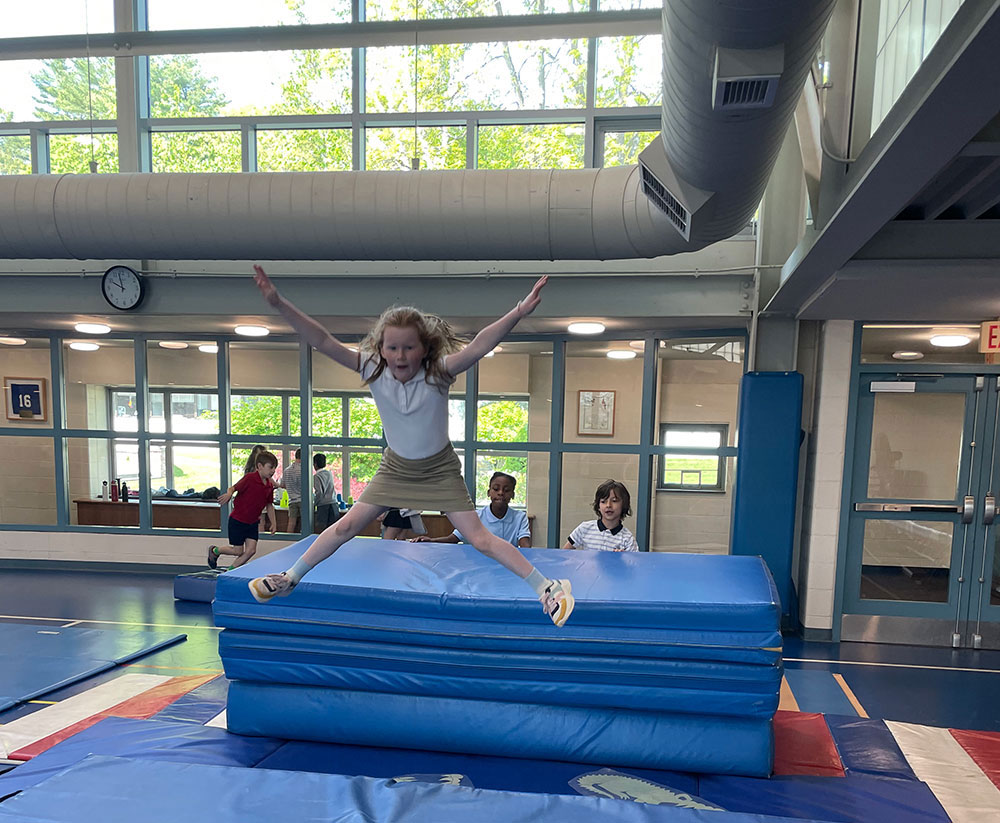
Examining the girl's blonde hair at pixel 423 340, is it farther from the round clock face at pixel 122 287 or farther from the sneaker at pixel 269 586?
the round clock face at pixel 122 287

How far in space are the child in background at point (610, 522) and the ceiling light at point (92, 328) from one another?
226 inches

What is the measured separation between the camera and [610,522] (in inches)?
177

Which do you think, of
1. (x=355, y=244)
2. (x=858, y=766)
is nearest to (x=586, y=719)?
(x=858, y=766)

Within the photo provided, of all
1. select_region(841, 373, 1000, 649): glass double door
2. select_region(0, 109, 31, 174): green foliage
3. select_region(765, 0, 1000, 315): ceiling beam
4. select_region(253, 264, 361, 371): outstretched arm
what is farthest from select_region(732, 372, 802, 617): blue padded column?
select_region(0, 109, 31, 174): green foliage

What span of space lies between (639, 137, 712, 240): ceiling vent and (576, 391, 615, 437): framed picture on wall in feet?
20.4

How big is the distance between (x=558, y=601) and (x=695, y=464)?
22.2 feet

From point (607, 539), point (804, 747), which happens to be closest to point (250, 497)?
point (607, 539)

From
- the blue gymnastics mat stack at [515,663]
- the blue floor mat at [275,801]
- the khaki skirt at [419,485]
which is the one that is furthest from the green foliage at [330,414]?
the khaki skirt at [419,485]

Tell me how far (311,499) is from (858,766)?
5.73 metres

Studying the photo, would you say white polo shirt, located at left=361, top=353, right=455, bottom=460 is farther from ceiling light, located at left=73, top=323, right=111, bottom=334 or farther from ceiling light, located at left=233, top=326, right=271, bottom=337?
ceiling light, located at left=73, top=323, right=111, bottom=334

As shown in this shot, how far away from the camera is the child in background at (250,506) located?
666 centimetres

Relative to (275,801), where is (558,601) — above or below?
above

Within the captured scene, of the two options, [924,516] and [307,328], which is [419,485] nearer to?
[307,328]

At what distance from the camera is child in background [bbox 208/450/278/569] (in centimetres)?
666
